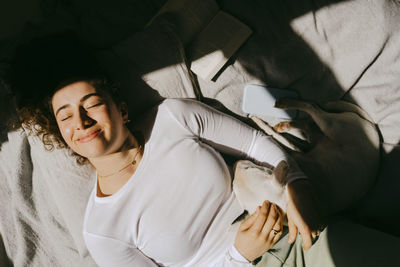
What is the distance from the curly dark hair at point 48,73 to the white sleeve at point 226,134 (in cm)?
30

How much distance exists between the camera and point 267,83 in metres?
1.43

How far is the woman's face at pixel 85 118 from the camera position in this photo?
3.03ft

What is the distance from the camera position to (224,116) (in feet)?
4.10

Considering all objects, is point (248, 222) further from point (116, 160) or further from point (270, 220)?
point (116, 160)

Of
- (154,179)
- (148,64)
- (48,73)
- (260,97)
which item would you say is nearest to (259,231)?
(154,179)

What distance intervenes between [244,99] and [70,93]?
86 centimetres

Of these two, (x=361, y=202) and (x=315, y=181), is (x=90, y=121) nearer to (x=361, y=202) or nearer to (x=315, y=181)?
(x=315, y=181)

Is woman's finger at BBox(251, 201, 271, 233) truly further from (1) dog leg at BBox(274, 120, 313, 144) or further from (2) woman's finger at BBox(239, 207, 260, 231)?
(1) dog leg at BBox(274, 120, 313, 144)

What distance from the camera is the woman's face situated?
92 cm

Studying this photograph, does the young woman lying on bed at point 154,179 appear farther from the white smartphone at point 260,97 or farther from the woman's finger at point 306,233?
the white smartphone at point 260,97

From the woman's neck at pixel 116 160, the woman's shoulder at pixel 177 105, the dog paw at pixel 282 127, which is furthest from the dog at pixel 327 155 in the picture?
the woman's neck at pixel 116 160

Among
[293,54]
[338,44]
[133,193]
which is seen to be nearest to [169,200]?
[133,193]

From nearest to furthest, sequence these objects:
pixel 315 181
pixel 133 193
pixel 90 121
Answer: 1. pixel 90 121
2. pixel 133 193
3. pixel 315 181

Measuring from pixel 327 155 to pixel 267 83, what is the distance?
477 millimetres
